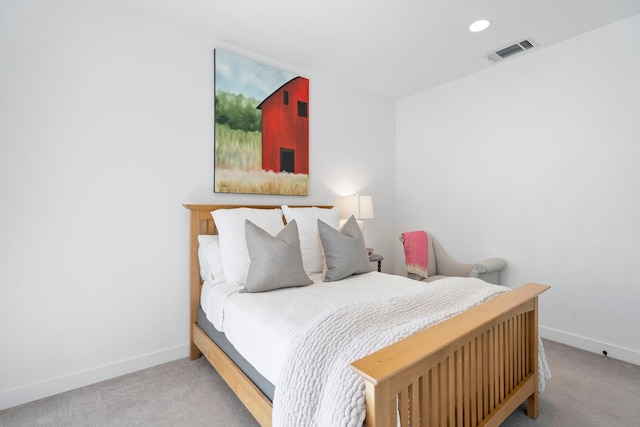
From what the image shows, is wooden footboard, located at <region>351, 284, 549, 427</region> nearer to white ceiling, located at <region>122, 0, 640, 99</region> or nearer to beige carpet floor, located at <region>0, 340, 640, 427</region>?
beige carpet floor, located at <region>0, 340, 640, 427</region>

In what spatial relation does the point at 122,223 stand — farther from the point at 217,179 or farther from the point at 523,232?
the point at 523,232

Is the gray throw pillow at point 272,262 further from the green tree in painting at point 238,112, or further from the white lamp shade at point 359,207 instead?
the white lamp shade at point 359,207

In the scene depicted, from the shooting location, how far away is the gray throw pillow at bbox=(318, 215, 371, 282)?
2262 millimetres

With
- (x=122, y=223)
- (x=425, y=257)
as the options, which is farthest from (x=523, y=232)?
(x=122, y=223)

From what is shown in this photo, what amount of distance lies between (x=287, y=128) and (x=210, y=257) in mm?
1419

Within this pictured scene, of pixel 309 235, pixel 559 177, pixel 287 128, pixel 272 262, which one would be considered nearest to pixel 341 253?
pixel 309 235

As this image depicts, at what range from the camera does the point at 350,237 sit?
7.84ft

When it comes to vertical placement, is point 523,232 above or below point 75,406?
above

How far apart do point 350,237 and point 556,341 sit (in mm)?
2033

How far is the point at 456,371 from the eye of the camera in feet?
3.90

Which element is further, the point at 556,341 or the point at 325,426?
the point at 556,341

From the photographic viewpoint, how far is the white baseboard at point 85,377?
5.87 feet

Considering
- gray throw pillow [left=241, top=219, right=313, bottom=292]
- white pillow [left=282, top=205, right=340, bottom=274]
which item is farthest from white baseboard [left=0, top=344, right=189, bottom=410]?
white pillow [left=282, top=205, right=340, bottom=274]

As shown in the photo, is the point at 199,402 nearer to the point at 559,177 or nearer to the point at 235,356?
the point at 235,356
